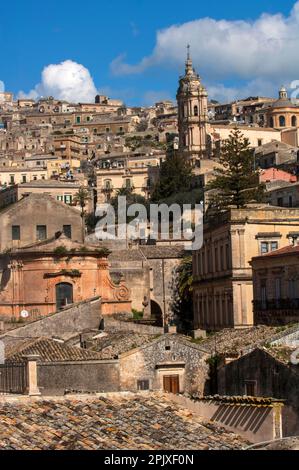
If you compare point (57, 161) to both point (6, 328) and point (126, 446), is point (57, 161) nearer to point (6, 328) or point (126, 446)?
point (6, 328)

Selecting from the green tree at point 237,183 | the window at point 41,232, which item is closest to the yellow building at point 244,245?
the window at point 41,232

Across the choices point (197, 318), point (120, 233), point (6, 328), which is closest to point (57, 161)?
point (120, 233)

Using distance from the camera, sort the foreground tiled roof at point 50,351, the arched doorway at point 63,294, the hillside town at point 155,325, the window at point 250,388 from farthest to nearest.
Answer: the arched doorway at point 63,294, the foreground tiled roof at point 50,351, the window at point 250,388, the hillside town at point 155,325

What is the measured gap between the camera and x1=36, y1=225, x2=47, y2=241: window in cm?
6238

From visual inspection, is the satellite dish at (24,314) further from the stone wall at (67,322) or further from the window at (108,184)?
the window at (108,184)

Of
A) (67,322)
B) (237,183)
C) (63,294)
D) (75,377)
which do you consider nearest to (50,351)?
(75,377)

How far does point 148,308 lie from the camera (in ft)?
216

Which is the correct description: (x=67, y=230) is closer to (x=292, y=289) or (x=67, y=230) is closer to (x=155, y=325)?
(x=155, y=325)

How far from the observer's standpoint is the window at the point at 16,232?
62072 millimetres

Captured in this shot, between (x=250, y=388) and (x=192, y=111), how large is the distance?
13340cm

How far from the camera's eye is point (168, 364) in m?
38.3

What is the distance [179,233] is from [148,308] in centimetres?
1880

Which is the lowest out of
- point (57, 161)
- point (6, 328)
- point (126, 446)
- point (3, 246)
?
point (126, 446)

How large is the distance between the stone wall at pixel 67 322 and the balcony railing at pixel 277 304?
22.6ft
